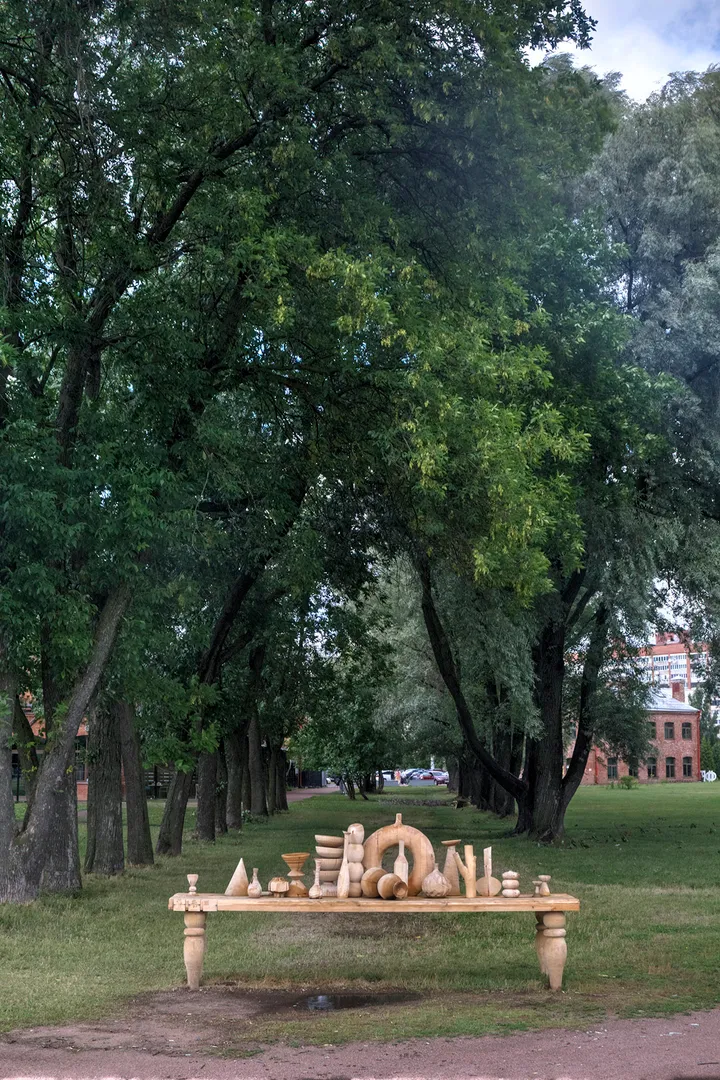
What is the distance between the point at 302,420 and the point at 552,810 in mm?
15108

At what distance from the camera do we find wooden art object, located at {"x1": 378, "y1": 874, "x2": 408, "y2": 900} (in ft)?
29.2

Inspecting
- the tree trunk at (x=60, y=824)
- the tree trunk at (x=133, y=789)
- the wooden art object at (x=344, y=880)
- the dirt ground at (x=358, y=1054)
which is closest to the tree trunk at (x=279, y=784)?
the tree trunk at (x=133, y=789)

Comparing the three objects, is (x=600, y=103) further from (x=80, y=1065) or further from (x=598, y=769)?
(x=598, y=769)

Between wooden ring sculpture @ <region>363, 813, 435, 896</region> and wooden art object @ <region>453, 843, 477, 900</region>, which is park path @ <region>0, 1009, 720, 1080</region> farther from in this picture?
wooden ring sculpture @ <region>363, 813, 435, 896</region>

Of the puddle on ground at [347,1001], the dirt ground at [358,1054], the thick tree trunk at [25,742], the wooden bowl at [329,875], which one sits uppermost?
the thick tree trunk at [25,742]

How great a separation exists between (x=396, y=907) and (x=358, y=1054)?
199 cm

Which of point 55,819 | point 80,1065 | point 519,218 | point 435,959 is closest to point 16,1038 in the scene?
point 80,1065

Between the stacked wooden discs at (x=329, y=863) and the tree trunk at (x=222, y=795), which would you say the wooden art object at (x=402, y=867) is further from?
the tree trunk at (x=222, y=795)

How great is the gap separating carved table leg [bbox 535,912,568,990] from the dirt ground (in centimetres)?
121

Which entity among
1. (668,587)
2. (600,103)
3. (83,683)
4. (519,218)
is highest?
(600,103)

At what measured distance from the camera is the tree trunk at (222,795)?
33.4 m

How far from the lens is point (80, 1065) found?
6.68 m

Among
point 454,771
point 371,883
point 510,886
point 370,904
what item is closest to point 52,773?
point 371,883

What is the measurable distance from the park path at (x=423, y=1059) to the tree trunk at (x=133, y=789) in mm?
13113
